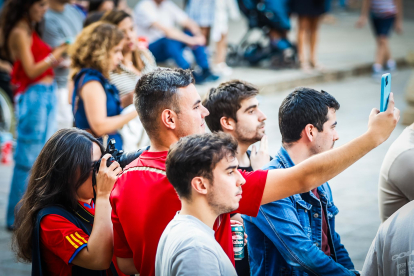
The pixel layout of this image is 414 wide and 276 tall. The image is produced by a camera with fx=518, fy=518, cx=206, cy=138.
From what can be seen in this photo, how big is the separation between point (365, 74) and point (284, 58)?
221 centimetres

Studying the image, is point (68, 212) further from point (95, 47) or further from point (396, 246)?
point (95, 47)

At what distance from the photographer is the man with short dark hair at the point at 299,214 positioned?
262cm

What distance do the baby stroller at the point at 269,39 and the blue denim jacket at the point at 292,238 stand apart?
8.54 m

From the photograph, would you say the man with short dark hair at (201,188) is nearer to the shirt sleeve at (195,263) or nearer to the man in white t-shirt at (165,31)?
the shirt sleeve at (195,263)

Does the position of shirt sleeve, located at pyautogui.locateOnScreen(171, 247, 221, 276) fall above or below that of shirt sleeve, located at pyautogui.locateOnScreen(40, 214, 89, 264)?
above

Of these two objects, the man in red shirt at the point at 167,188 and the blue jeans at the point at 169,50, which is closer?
the man in red shirt at the point at 167,188

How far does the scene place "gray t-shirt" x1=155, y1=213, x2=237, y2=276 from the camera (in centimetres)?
191

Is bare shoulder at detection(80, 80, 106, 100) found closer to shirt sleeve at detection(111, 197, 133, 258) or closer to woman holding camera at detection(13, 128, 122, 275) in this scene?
woman holding camera at detection(13, 128, 122, 275)

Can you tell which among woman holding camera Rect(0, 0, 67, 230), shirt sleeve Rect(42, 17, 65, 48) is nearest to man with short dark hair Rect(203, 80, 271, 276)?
woman holding camera Rect(0, 0, 67, 230)

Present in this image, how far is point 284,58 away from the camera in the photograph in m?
Answer: 11.4

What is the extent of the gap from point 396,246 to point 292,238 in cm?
65

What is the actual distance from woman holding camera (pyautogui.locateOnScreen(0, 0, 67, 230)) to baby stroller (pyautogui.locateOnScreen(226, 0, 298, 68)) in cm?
670

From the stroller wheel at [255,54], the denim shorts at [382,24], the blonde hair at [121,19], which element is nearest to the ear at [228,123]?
the blonde hair at [121,19]

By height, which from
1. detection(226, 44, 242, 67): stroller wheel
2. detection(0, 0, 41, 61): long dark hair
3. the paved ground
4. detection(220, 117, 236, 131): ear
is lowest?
the paved ground
